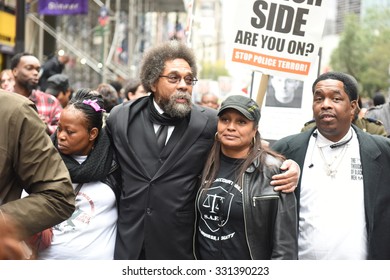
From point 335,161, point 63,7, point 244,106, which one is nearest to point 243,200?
point 244,106

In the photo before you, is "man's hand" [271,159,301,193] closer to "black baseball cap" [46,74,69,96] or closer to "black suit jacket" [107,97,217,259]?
"black suit jacket" [107,97,217,259]

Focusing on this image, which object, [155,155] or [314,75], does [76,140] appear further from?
[314,75]

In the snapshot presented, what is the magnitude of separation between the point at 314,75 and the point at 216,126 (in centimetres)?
447

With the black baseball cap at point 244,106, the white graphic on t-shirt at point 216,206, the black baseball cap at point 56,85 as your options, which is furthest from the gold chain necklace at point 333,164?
the black baseball cap at point 56,85

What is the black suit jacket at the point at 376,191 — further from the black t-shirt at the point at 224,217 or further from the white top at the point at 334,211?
the black t-shirt at the point at 224,217

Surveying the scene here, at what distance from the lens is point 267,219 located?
12.3ft

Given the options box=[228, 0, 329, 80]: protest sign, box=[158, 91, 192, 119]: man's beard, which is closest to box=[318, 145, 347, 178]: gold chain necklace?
box=[158, 91, 192, 119]: man's beard

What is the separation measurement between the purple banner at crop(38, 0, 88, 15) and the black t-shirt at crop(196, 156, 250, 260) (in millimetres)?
12671

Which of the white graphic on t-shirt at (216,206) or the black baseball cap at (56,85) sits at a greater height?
the black baseball cap at (56,85)

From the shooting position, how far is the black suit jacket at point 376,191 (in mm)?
4023

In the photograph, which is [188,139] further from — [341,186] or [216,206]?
[341,186]

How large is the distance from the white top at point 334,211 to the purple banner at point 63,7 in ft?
41.3

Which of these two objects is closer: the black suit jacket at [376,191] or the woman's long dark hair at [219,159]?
the woman's long dark hair at [219,159]
